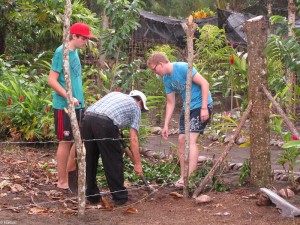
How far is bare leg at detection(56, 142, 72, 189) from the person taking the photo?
707cm

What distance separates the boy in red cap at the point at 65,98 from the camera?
6.83m

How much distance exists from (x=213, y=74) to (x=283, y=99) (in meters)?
2.76

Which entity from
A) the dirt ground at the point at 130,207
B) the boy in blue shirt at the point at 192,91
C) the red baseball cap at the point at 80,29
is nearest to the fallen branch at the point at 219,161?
the dirt ground at the point at 130,207

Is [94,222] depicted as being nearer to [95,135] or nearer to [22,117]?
[95,135]

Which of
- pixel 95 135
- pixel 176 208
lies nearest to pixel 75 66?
pixel 95 135

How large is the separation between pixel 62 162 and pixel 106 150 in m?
0.88

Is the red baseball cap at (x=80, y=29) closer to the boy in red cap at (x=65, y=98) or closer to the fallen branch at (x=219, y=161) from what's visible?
the boy in red cap at (x=65, y=98)

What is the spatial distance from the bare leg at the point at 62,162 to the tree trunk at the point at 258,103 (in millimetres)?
1923

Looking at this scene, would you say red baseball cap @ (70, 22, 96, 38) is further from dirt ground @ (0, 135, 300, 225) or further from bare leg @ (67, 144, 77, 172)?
dirt ground @ (0, 135, 300, 225)

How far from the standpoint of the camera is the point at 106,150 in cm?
643

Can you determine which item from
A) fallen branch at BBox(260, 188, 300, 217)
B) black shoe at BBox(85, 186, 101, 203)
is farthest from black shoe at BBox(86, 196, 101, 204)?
fallen branch at BBox(260, 188, 300, 217)

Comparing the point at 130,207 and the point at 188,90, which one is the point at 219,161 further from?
the point at 130,207

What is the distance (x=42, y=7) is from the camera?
1181 cm

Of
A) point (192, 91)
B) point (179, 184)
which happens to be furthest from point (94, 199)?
point (192, 91)
